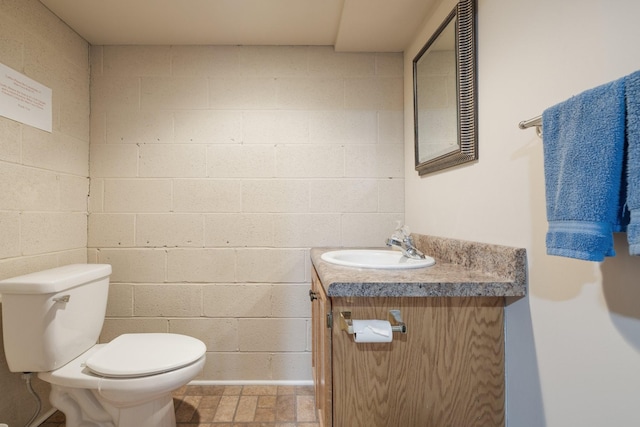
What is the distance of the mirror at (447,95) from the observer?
1245 mm

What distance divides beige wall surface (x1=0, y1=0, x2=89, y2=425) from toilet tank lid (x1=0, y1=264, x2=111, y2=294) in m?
0.16

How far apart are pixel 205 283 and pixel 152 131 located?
3.23ft

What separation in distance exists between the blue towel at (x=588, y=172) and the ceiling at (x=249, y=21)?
121 cm

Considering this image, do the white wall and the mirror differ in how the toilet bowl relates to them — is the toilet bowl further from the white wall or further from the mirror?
the mirror

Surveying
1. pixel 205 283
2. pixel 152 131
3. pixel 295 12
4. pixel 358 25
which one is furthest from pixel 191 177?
pixel 358 25

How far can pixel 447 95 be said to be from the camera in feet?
4.65

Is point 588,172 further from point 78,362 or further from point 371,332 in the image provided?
point 78,362

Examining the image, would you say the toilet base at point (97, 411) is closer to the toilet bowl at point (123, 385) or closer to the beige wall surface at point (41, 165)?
the toilet bowl at point (123, 385)

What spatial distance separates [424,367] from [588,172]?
2.22 ft

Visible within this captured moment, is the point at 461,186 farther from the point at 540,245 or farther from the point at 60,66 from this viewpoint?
the point at 60,66

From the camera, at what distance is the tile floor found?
1.67m

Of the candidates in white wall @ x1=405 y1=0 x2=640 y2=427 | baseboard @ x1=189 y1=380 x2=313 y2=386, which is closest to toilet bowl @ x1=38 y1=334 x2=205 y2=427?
baseboard @ x1=189 y1=380 x2=313 y2=386

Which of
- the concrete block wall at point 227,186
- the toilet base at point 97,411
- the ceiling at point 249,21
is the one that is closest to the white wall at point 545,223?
the ceiling at point 249,21

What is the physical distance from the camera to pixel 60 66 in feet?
5.80
